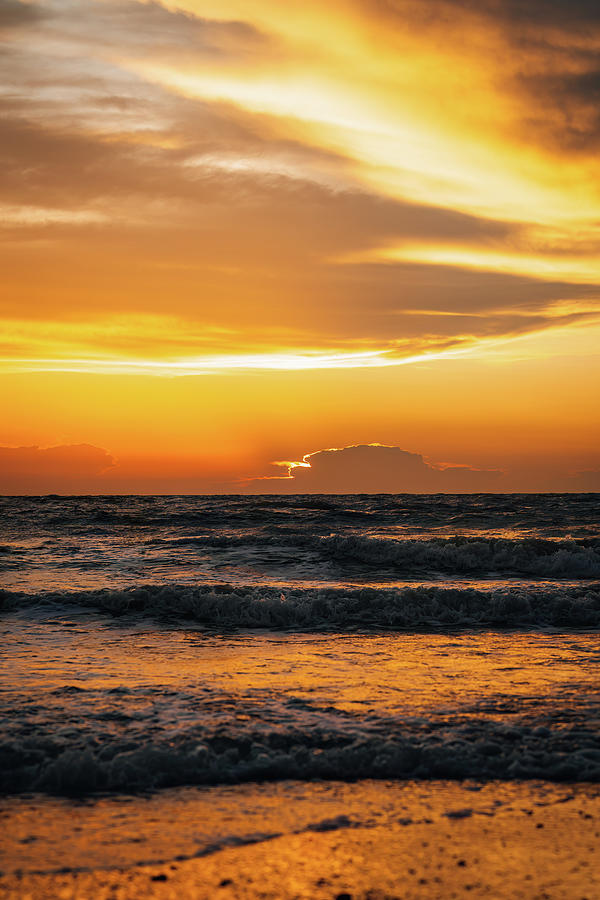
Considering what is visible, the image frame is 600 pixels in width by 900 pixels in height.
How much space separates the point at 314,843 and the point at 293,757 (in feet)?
4.82

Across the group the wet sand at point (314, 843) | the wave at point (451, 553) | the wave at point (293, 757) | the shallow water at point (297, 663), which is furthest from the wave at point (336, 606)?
the wet sand at point (314, 843)

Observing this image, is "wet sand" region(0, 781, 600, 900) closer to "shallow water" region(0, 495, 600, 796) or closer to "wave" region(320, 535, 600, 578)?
"shallow water" region(0, 495, 600, 796)

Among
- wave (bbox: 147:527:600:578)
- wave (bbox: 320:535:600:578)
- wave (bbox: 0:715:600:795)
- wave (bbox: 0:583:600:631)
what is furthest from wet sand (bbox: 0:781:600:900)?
wave (bbox: 320:535:600:578)

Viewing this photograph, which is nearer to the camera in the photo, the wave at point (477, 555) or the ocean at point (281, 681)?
the ocean at point (281, 681)

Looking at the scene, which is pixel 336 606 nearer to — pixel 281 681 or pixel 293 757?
pixel 281 681

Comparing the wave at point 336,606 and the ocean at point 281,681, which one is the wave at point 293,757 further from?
the wave at point 336,606

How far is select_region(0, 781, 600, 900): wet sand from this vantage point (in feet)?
13.8

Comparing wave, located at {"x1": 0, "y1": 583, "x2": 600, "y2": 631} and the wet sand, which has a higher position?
the wet sand

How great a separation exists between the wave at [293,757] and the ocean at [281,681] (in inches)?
0.7

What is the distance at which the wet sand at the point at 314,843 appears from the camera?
421 centimetres

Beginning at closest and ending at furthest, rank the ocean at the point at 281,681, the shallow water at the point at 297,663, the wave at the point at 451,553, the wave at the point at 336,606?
1. the ocean at the point at 281,681
2. the shallow water at the point at 297,663
3. the wave at the point at 336,606
4. the wave at the point at 451,553

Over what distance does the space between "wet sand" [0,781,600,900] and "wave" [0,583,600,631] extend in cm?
797

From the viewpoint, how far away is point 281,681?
8773 millimetres

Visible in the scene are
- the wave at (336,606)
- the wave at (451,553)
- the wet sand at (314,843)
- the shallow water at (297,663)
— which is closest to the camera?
the wet sand at (314,843)
